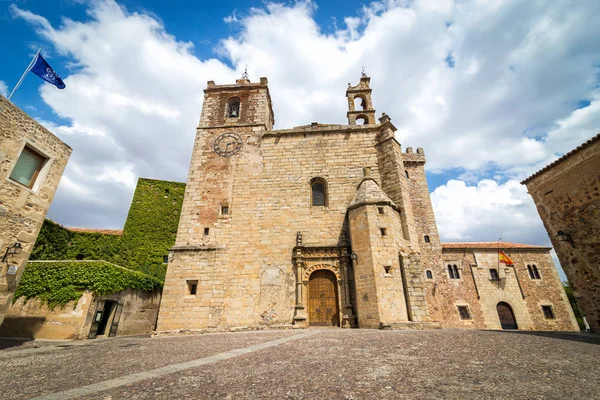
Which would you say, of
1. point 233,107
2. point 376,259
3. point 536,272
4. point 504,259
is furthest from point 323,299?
point 536,272

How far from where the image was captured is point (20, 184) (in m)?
7.70

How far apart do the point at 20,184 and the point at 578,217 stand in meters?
16.9

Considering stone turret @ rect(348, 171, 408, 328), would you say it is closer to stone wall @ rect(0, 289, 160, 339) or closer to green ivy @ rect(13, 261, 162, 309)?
green ivy @ rect(13, 261, 162, 309)

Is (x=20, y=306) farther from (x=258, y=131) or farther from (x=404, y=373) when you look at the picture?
(x=404, y=373)

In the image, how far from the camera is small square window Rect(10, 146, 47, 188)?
25.4 feet

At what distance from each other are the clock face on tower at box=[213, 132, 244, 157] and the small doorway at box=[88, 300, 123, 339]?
906cm

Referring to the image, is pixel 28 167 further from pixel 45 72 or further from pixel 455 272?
pixel 455 272

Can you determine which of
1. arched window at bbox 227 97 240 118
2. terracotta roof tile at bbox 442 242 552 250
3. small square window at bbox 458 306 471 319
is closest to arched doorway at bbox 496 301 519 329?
small square window at bbox 458 306 471 319

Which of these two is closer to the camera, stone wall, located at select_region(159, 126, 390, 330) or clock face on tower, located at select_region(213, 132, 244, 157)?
stone wall, located at select_region(159, 126, 390, 330)

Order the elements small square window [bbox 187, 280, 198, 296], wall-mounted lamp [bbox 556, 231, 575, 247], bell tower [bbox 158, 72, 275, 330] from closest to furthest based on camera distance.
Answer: wall-mounted lamp [bbox 556, 231, 575, 247] → bell tower [bbox 158, 72, 275, 330] → small square window [bbox 187, 280, 198, 296]

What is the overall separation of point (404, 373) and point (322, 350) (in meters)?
1.94

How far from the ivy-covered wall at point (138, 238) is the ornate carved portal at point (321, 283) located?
401 inches

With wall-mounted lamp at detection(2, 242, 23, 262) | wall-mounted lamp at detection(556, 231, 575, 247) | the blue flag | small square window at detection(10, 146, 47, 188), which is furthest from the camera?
the blue flag

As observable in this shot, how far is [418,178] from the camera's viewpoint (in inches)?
882
